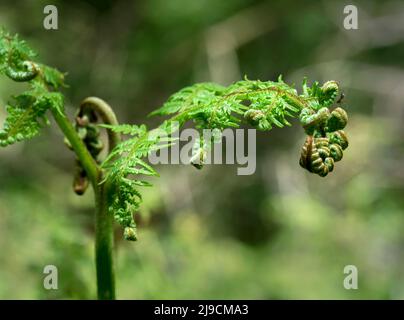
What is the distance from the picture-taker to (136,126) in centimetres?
138

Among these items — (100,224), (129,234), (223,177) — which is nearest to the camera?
(129,234)

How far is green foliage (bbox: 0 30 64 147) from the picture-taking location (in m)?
1.38

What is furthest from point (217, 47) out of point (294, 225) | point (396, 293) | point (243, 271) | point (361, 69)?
point (396, 293)

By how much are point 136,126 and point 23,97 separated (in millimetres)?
272

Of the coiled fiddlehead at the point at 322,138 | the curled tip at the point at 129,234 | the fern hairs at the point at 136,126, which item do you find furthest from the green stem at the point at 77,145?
the coiled fiddlehead at the point at 322,138

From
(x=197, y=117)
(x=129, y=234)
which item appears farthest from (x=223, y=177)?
(x=129, y=234)

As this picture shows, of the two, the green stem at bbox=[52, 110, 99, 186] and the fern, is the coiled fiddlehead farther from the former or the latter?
the green stem at bbox=[52, 110, 99, 186]

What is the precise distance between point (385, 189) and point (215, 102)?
361cm

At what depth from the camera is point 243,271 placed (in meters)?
3.94

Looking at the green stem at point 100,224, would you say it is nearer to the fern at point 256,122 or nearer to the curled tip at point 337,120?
the fern at point 256,122

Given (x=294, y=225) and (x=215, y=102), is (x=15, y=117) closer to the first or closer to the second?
(x=215, y=102)

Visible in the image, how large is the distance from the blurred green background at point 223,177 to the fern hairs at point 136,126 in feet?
2.54

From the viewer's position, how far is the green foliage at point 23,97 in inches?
54.3

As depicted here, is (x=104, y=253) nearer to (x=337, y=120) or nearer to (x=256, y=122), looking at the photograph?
(x=256, y=122)
